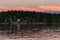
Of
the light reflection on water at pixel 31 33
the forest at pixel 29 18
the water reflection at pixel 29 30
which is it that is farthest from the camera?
the forest at pixel 29 18

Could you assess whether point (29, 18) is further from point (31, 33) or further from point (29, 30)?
point (31, 33)

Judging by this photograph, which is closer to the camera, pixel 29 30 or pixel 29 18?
pixel 29 30

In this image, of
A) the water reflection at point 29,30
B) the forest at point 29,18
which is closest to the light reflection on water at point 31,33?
the water reflection at point 29,30

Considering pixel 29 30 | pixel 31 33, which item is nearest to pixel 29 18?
pixel 29 30

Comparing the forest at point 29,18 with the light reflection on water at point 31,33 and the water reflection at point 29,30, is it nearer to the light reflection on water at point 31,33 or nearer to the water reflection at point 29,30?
the water reflection at point 29,30

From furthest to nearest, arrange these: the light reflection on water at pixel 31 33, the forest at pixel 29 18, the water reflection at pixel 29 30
Result: 1. the forest at pixel 29 18
2. the water reflection at pixel 29 30
3. the light reflection on water at pixel 31 33

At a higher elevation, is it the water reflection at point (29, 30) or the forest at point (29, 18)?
the forest at point (29, 18)

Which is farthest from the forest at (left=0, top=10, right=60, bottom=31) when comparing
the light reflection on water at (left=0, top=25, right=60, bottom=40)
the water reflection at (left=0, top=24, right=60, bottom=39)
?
the light reflection on water at (left=0, top=25, right=60, bottom=40)

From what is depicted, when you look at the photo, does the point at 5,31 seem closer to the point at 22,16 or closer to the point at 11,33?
the point at 11,33

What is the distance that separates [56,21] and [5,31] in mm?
4717

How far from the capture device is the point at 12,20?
14.5 meters

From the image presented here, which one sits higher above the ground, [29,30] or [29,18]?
[29,18]

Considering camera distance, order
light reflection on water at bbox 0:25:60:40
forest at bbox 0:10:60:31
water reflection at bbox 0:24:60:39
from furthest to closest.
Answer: forest at bbox 0:10:60:31, water reflection at bbox 0:24:60:39, light reflection on water at bbox 0:25:60:40

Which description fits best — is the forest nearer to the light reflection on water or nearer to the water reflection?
the water reflection
